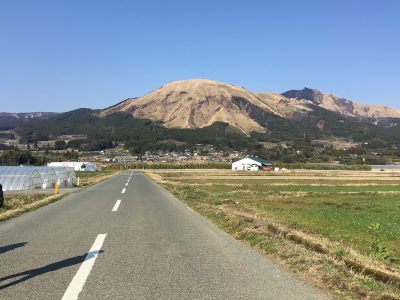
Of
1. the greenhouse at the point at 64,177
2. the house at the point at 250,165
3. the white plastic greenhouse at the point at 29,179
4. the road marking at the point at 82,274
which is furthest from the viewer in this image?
the house at the point at 250,165

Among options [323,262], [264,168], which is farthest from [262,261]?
[264,168]

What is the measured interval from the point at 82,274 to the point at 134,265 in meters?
1.21

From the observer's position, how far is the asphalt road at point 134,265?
7051 millimetres

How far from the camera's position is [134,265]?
890cm

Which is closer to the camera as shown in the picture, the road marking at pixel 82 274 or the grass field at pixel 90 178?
the road marking at pixel 82 274

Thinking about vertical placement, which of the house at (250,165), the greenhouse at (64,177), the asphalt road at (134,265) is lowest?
the house at (250,165)

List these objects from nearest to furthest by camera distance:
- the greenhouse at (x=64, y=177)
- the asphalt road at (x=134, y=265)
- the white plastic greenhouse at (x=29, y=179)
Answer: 1. the asphalt road at (x=134, y=265)
2. the white plastic greenhouse at (x=29, y=179)
3. the greenhouse at (x=64, y=177)

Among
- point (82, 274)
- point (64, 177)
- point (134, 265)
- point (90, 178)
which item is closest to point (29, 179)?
point (64, 177)

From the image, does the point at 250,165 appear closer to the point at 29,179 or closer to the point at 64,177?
the point at 64,177

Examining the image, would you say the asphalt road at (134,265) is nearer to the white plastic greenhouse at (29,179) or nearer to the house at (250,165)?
the white plastic greenhouse at (29,179)

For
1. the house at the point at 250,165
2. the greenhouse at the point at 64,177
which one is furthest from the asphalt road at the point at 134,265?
the house at the point at 250,165

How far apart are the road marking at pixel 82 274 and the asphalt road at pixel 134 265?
16 millimetres

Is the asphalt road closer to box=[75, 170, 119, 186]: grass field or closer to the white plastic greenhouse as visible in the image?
the white plastic greenhouse

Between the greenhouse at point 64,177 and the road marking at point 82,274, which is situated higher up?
the road marking at point 82,274
